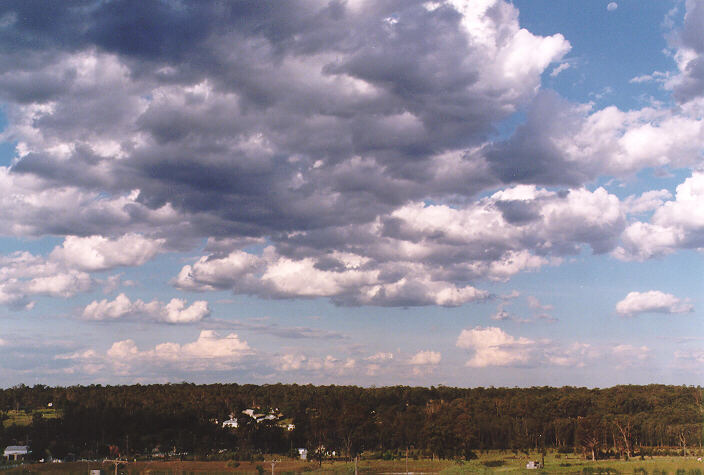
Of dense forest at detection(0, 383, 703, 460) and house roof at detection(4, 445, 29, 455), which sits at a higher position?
dense forest at detection(0, 383, 703, 460)

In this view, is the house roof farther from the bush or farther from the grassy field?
the bush

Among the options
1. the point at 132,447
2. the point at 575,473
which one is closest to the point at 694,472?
the point at 575,473

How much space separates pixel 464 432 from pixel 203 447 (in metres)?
66.5

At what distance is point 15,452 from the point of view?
178625 millimetres

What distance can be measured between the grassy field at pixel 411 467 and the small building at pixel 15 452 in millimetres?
22336

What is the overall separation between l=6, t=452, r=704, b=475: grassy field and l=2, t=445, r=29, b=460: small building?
22.3 metres

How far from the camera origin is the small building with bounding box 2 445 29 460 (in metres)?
175

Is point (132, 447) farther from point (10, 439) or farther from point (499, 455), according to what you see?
point (499, 455)

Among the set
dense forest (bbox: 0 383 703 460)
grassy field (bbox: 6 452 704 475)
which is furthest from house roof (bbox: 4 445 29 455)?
grassy field (bbox: 6 452 704 475)

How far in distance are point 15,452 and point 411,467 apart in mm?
102662

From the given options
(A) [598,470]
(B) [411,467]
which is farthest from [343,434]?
(A) [598,470]

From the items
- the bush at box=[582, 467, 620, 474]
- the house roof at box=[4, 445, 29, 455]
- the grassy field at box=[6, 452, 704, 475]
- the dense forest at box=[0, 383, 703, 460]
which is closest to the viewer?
the bush at box=[582, 467, 620, 474]

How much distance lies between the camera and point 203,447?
17788 cm

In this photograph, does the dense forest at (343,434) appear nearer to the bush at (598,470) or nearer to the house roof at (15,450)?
the house roof at (15,450)
